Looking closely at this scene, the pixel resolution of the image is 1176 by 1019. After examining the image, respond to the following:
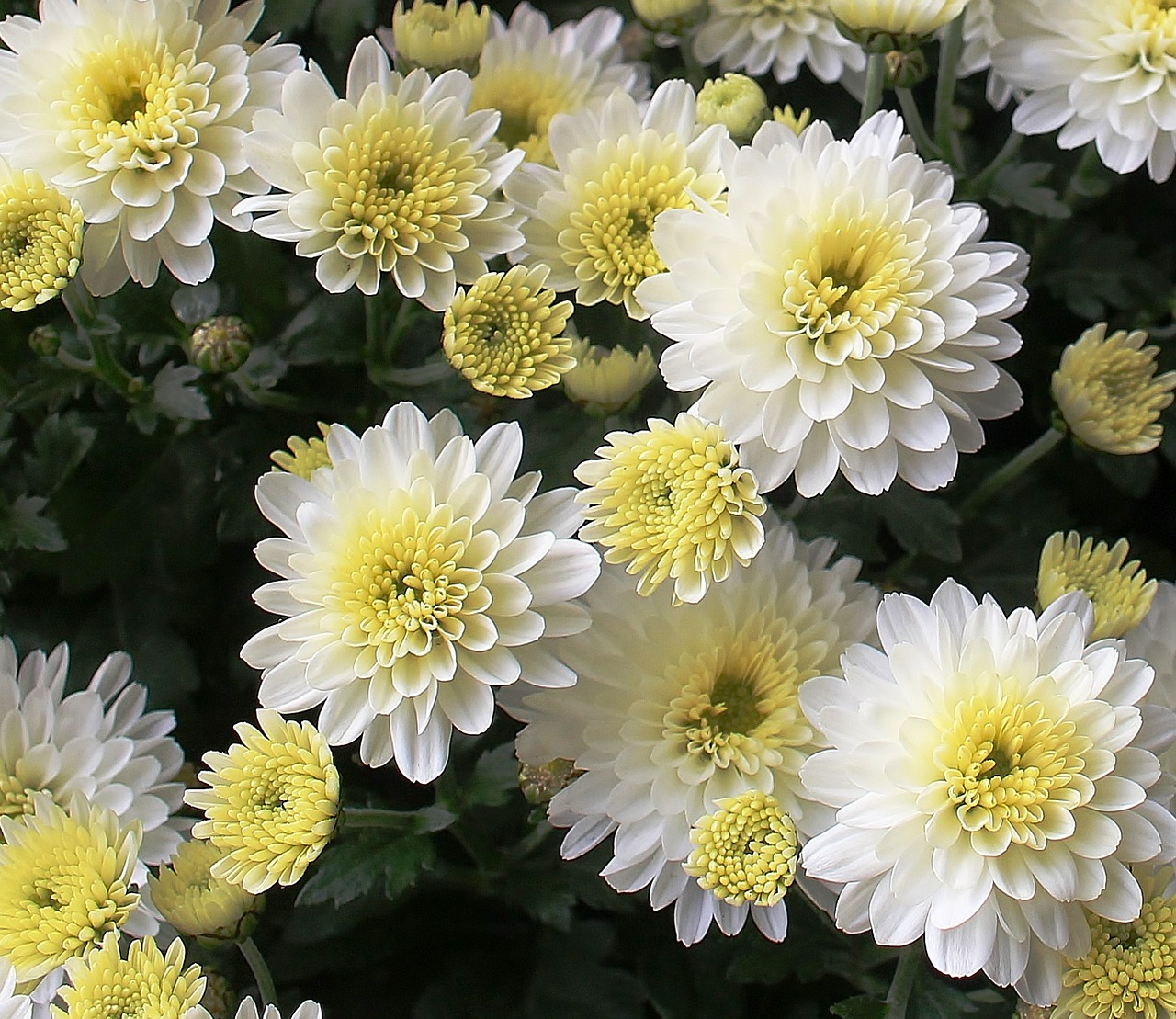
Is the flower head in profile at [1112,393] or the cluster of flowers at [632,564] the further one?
the flower head in profile at [1112,393]

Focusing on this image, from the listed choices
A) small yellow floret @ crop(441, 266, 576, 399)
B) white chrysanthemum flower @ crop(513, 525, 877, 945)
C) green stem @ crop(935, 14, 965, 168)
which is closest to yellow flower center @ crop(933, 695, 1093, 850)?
white chrysanthemum flower @ crop(513, 525, 877, 945)

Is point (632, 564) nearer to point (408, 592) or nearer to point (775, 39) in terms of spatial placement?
point (408, 592)

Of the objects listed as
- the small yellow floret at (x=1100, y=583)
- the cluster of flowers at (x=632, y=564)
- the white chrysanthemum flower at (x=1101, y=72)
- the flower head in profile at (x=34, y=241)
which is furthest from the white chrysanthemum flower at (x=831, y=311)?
the flower head in profile at (x=34, y=241)

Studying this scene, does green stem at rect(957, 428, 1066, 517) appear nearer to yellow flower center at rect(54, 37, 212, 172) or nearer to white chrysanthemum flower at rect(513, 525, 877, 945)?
white chrysanthemum flower at rect(513, 525, 877, 945)

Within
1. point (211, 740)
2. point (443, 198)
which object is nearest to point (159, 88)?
point (443, 198)

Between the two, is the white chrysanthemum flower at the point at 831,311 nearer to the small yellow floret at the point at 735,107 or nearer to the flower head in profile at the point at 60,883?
the small yellow floret at the point at 735,107

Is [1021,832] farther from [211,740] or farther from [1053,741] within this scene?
[211,740]
